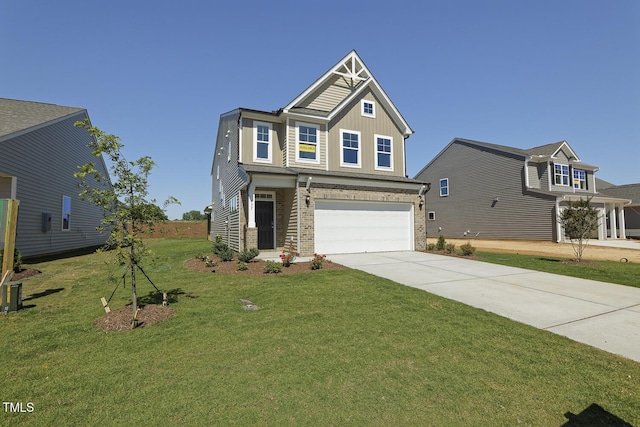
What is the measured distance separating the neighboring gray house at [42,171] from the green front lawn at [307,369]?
419 inches

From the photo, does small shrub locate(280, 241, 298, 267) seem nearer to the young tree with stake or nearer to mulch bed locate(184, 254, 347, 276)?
mulch bed locate(184, 254, 347, 276)

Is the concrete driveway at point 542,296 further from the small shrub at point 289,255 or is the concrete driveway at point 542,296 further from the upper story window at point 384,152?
the upper story window at point 384,152

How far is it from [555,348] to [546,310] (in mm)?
2019

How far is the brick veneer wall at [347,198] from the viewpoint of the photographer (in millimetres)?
12789

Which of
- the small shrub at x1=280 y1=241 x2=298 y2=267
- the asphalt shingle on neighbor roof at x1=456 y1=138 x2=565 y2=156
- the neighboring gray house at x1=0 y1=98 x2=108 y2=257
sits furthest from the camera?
the asphalt shingle on neighbor roof at x1=456 y1=138 x2=565 y2=156

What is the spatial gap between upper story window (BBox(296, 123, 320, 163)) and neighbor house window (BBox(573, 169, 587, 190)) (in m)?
24.8

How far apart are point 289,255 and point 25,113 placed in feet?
51.2

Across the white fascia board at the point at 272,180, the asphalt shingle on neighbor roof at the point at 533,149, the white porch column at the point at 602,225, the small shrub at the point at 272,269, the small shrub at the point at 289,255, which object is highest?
the asphalt shingle on neighbor roof at the point at 533,149

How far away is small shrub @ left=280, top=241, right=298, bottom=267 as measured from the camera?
988cm

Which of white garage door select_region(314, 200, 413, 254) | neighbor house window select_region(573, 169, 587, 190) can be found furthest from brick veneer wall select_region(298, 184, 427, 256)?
neighbor house window select_region(573, 169, 587, 190)

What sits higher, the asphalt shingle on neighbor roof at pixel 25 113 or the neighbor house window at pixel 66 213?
the asphalt shingle on neighbor roof at pixel 25 113

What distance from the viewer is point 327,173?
13.3 metres

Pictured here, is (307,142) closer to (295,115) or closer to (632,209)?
(295,115)

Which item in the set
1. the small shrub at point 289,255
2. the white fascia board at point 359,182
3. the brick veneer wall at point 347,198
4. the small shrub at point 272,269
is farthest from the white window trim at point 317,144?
the small shrub at point 272,269
